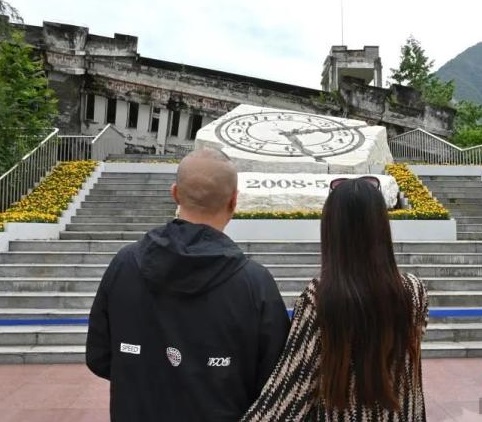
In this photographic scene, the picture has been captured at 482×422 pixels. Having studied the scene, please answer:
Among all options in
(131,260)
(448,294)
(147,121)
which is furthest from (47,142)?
(131,260)

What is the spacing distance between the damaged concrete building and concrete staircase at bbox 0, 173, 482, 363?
1034cm

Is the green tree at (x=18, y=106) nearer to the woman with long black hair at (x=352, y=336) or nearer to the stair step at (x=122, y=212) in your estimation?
the stair step at (x=122, y=212)

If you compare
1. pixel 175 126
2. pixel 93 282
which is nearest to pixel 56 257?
pixel 93 282

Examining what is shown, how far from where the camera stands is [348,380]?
152cm

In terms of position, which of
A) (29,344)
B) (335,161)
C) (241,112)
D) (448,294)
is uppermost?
(241,112)

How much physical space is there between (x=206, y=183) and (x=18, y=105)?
41.3ft

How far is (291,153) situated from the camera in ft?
38.3

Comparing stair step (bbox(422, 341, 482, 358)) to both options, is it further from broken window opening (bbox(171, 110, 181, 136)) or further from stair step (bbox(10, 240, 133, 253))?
broken window opening (bbox(171, 110, 181, 136))

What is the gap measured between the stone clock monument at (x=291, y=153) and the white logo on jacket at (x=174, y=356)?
831 cm

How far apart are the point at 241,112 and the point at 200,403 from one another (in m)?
12.8

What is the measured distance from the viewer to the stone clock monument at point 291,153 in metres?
10.0

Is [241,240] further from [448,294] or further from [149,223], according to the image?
[448,294]

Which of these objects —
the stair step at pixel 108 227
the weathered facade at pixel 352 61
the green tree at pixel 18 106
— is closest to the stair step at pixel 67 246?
the stair step at pixel 108 227

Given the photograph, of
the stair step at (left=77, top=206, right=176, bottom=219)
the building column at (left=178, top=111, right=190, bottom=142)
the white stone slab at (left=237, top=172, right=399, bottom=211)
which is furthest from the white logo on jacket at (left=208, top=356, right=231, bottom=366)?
the building column at (left=178, top=111, right=190, bottom=142)
